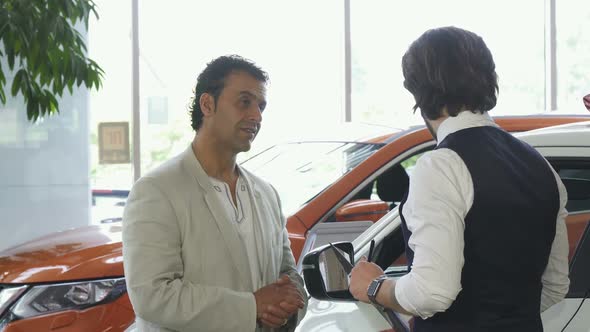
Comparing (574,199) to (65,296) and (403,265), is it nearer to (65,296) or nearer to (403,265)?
(403,265)

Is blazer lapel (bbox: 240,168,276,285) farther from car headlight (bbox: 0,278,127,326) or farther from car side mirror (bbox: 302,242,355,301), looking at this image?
car headlight (bbox: 0,278,127,326)

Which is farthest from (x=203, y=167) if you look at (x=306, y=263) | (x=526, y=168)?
(x=526, y=168)

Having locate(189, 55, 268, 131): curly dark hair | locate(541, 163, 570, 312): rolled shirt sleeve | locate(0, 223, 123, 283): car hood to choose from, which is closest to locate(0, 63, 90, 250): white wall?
locate(0, 223, 123, 283): car hood

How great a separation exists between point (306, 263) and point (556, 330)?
59cm

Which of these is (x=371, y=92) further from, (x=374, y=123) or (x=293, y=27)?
(x=374, y=123)

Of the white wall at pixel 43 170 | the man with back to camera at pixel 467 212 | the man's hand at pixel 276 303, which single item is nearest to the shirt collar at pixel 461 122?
the man with back to camera at pixel 467 212

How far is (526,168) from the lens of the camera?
1.68m

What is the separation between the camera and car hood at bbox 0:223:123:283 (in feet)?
11.2

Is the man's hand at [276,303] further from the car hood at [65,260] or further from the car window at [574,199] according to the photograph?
the car hood at [65,260]

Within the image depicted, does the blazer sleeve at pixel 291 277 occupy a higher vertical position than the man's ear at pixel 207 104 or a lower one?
lower

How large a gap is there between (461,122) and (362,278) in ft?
1.19

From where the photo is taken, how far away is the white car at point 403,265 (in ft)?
6.27

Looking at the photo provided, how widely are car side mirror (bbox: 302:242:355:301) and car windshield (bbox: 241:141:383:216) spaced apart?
1944 mm

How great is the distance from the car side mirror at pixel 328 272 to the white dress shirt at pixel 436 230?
238 millimetres
